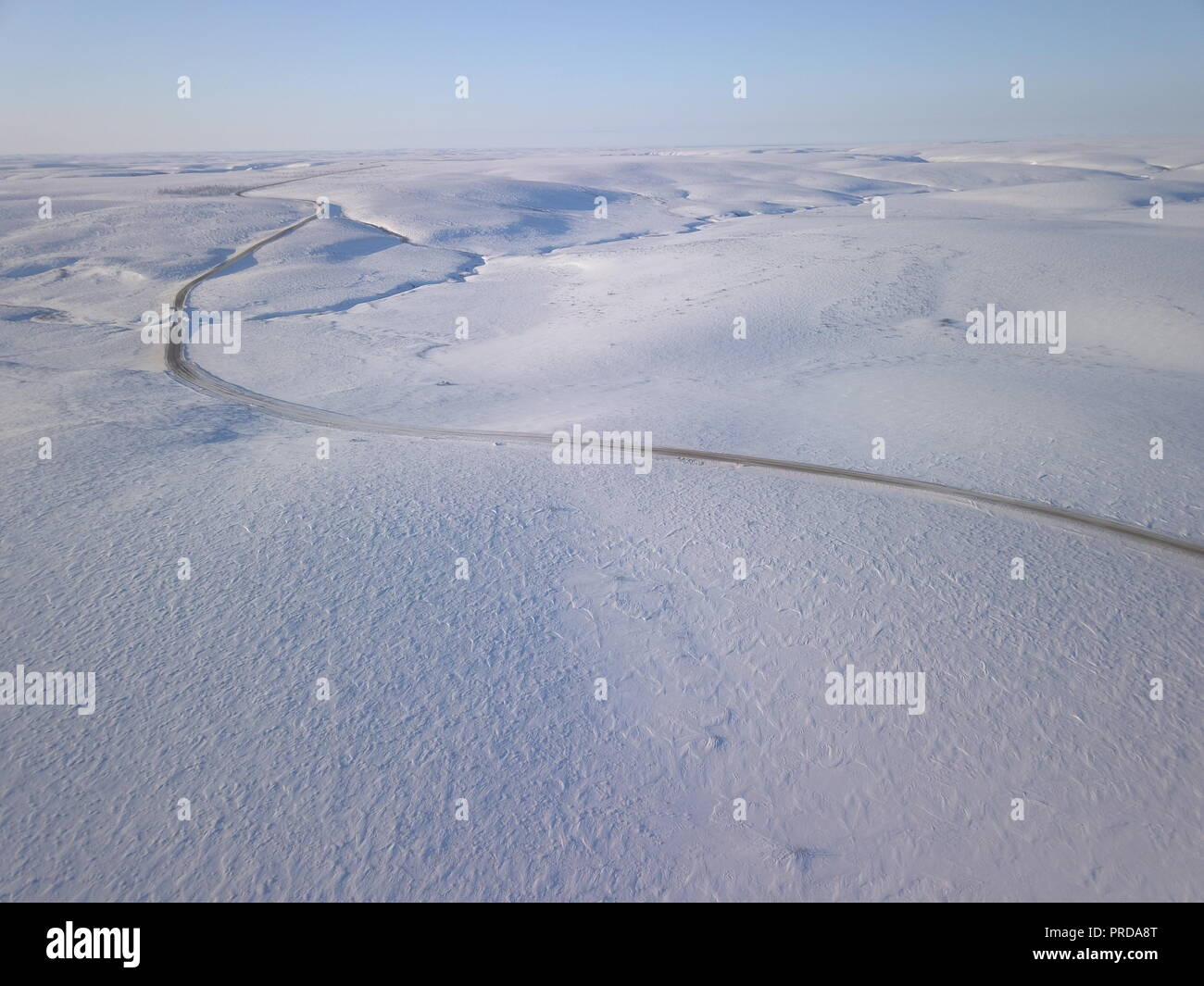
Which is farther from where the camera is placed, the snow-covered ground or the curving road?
the curving road

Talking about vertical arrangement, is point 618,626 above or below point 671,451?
below

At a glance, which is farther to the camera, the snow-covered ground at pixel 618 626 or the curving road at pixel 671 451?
the curving road at pixel 671 451

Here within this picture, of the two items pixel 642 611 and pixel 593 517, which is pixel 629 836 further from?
pixel 593 517

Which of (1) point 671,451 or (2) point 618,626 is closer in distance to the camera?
(2) point 618,626

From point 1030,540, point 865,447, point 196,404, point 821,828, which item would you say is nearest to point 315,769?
point 821,828
